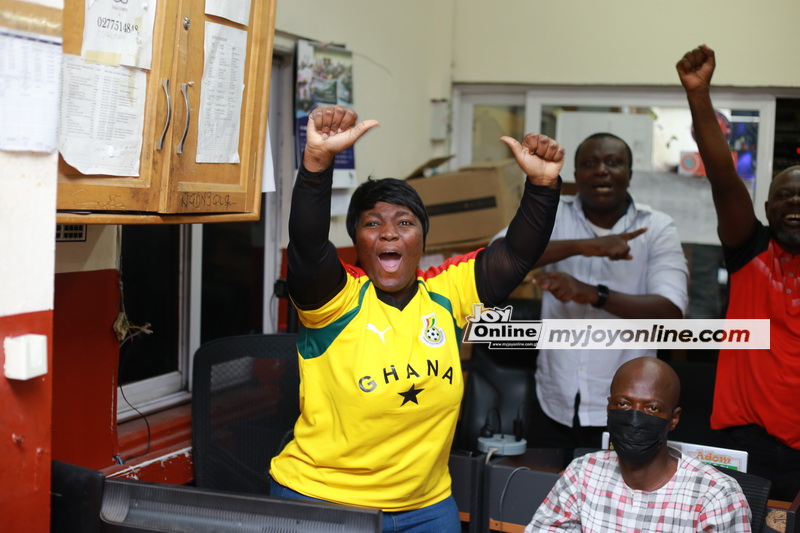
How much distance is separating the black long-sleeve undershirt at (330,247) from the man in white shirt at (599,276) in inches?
27.7

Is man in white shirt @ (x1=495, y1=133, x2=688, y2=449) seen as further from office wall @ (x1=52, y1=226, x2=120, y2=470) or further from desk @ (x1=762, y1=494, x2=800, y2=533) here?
office wall @ (x1=52, y1=226, x2=120, y2=470)

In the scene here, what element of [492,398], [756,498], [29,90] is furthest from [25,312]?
[492,398]

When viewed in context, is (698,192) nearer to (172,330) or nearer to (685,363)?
(685,363)

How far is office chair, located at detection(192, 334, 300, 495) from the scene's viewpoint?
247 cm

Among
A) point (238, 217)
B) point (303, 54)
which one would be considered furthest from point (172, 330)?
point (303, 54)

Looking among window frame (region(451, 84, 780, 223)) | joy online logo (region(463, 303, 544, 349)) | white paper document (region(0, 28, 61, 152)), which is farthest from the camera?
window frame (region(451, 84, 780, 223))

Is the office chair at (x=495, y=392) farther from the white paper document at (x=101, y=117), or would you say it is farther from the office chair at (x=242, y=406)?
the white paper document at (x=101, y=117)

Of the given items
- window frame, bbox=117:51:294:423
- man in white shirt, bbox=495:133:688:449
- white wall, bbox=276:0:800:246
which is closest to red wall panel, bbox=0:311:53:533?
window frame, bbox=117:51:294:423

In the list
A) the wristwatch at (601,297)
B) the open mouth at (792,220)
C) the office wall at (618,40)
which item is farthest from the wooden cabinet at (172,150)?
the office wall at (618,40)

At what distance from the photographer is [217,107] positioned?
6.51 feet

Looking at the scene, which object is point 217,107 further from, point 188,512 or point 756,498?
point 756,498

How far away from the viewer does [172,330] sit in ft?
9.34

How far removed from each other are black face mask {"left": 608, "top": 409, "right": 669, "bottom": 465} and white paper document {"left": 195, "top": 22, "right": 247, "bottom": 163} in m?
1.13

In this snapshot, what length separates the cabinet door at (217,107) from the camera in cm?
186
